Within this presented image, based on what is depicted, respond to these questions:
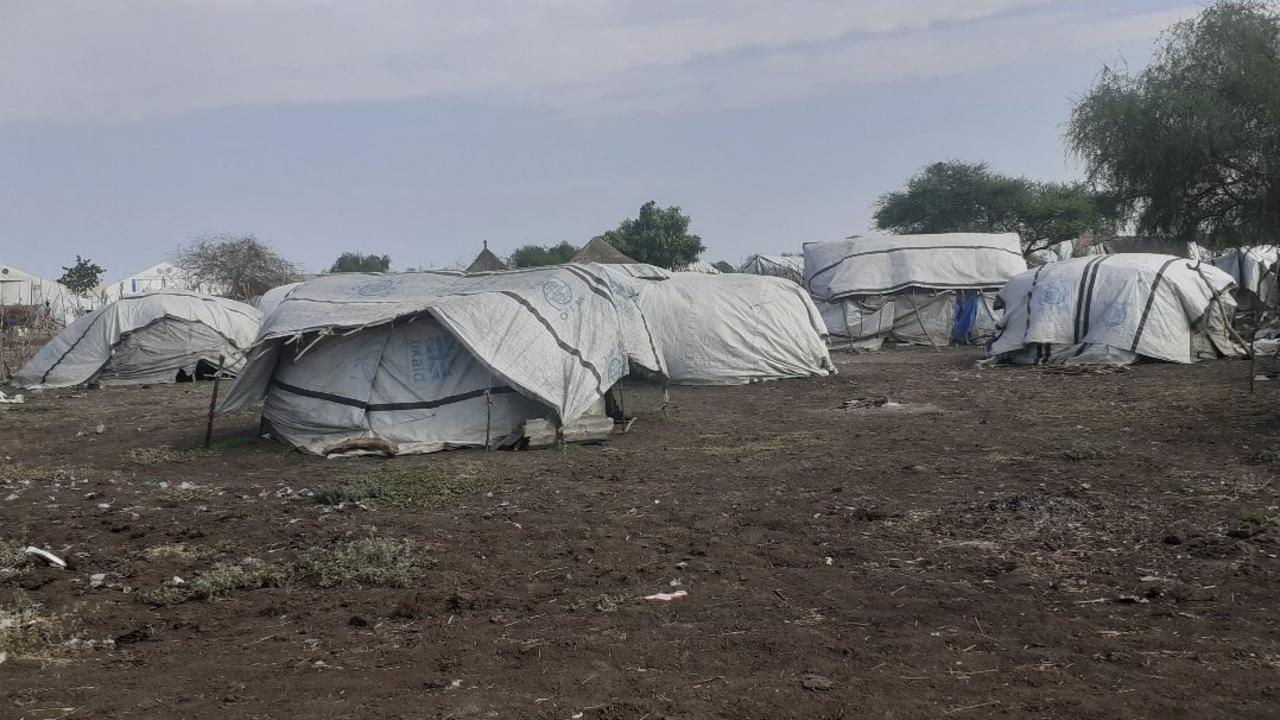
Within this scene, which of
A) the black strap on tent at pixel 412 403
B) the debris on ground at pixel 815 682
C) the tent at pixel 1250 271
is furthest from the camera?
the tent at pixel 1250 271

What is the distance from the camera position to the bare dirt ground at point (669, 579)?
13.5ft

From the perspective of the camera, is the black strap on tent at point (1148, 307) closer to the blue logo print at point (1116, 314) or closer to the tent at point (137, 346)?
the blue logo print at point (1116, 314)

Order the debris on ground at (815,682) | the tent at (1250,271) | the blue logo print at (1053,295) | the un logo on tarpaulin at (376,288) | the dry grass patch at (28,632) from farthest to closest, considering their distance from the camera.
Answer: the tent at (1250,271), the blue logo print at (1053,295), the un logo on tarpaulin at (376,288), the dry grass patch at (28,632), the debris on ground at (815,682)

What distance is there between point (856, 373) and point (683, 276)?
3716 millimetres

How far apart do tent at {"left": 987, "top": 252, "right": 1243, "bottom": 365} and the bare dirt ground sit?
7365 millimetres

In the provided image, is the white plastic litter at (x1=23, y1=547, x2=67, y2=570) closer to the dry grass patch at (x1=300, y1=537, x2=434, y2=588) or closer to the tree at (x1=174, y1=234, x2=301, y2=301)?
the dry grass patch at (x1=300, y1=537, x2=434, y2=588)

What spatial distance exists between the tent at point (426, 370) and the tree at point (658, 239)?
112ft

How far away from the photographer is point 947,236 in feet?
88.9

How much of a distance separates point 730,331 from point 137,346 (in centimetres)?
1193

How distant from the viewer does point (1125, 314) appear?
18.0 meters

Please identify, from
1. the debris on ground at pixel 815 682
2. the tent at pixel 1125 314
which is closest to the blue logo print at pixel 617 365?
the debris on ground at pixel 815 682

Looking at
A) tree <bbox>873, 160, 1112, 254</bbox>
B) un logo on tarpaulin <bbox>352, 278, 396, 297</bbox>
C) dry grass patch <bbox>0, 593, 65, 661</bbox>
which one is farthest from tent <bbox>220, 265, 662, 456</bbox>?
tree <bbox>873, 160, 1112, 254</bbox>

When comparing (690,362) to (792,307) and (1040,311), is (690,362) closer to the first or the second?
Result: (792,307)

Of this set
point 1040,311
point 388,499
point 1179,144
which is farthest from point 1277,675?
point 1179,144
